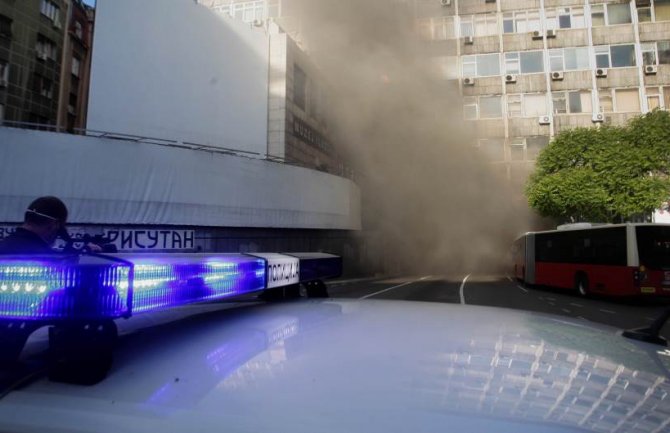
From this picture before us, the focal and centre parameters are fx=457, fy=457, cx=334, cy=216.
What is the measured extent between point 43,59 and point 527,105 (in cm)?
2036

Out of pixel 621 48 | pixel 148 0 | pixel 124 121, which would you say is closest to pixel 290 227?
pixel 124 121

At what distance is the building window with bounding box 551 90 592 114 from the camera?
68.9 feet

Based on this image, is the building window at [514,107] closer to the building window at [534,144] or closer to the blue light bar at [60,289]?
the building window at [534,144]

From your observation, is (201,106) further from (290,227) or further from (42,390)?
(42,390)

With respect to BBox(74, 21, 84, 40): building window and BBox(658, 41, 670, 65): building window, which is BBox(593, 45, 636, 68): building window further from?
BBox(74, 21, 84, 40): building window

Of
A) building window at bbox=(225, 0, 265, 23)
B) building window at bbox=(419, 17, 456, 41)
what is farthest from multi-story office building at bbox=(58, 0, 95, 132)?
building window at bbox=(419, 17, 456, 41)

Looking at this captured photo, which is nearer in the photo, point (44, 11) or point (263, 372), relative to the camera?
point (263, 372)

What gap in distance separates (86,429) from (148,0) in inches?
631

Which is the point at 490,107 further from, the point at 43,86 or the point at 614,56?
the point at 43,86

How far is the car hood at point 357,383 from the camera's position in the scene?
733mm

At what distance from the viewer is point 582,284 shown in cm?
985

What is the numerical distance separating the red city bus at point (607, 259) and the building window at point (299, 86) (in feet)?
31.8

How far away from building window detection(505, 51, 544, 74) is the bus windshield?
15273 mm

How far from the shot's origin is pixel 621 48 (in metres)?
21.0
